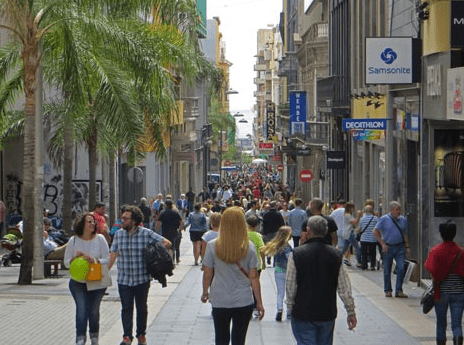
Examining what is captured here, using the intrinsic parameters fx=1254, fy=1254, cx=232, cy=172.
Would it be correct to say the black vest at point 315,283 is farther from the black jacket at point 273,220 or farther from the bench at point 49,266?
the black jacket at point 273,220

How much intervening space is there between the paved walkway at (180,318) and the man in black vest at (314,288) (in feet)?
14.5

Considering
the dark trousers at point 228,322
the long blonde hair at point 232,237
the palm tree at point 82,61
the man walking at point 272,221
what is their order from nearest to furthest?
the long blonde hair at point 232,237 → the dark trousers at point 228,322 → the palm tree at point 82,61 → the man walking at point 272,221

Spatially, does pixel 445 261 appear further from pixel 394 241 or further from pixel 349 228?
pixel 349 228

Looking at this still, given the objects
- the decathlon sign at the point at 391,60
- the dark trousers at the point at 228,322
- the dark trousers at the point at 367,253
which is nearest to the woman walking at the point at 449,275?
the dark trousers at the point at 228,322

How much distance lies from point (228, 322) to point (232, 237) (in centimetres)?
73

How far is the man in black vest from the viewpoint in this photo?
10188 mm

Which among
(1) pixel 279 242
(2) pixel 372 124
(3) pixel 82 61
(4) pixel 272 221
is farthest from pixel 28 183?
(2) pixel 372 124

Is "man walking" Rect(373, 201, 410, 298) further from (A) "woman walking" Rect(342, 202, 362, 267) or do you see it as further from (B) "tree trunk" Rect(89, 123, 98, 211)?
(B) "tree trunk" Rect(89, 123, 98, 211)

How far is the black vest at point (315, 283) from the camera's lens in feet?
33.4

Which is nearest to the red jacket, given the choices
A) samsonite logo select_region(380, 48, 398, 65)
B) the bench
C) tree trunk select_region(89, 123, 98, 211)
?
samsonite logo select_region(380, 48, 398, 65)

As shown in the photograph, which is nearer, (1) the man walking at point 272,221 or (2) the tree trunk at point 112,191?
(1) the man walking at point 272,221

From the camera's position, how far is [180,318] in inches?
677

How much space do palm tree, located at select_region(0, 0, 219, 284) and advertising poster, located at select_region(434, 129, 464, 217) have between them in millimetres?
5493

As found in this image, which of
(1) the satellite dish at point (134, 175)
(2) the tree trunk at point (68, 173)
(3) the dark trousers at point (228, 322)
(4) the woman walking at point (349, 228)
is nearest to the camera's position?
(3) the dark trousers at point (228, 322)
